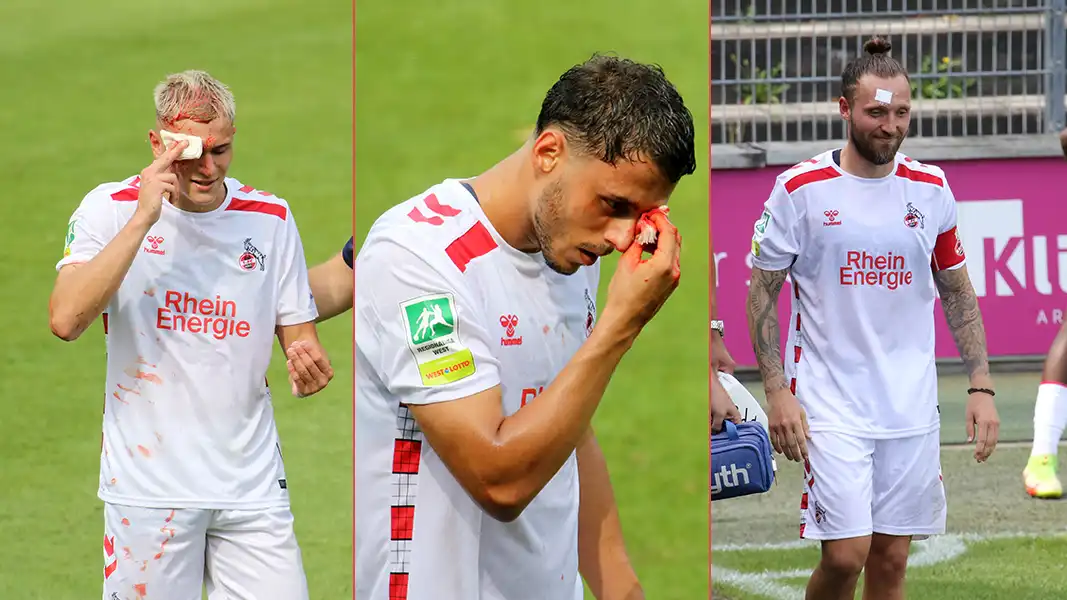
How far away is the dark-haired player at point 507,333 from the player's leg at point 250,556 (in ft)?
3.95

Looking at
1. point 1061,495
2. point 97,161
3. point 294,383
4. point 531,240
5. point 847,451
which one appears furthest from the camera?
point 97,161

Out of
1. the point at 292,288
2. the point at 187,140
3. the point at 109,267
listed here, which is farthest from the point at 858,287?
the point at 109,267

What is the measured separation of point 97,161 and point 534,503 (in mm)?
5444

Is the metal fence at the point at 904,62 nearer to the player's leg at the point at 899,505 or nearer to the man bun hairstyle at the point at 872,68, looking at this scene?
the man bun hairstyle at the point at 872,68

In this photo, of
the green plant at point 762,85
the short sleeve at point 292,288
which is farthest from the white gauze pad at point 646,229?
the green plant at point 762,85

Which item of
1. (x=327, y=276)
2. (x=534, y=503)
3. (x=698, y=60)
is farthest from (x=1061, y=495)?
(x=534, y=503)

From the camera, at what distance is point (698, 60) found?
4.41 metres

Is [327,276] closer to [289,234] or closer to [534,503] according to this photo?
[289,234]

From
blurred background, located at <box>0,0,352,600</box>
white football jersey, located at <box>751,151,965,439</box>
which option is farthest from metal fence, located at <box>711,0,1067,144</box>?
white football jersey, located at <box>751,151,965,439</box>

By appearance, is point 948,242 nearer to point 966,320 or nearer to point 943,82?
point 966,320

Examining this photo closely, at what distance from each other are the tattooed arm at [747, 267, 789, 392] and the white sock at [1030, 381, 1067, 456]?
81.1 inches

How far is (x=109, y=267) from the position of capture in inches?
118

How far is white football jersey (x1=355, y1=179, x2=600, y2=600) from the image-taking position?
6.04ft

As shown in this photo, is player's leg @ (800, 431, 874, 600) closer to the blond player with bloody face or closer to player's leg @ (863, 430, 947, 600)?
player's leg @ (863, 430, 947, 600)
